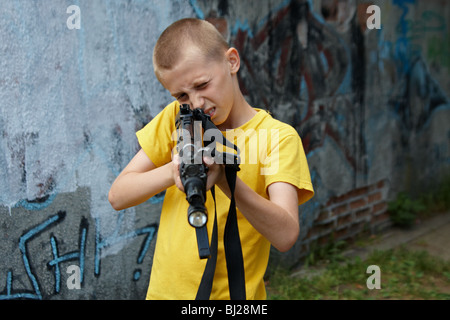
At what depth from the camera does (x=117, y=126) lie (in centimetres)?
286

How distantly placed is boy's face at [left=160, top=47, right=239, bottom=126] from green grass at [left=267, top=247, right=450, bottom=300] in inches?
86.1

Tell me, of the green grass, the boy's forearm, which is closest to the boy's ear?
the boy's forearm

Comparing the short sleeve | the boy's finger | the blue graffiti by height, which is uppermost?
the short sleeve

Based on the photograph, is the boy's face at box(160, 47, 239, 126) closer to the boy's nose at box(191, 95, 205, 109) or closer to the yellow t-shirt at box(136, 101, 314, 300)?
the boy's nose at box(191, 95, 205, 109)

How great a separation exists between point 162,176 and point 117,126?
1434mm

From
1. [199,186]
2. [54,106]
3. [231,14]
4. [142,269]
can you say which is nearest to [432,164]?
[231,14]

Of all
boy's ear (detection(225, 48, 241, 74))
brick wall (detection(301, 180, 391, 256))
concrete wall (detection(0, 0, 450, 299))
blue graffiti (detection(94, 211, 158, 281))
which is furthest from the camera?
brick wall (detection(301, 180, 391, 256))

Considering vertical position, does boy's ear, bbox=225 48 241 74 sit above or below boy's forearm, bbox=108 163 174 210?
above

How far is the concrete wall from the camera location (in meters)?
2.55

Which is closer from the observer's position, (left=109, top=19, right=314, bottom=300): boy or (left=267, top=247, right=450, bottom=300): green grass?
(left=109, top=19, right=314, bottom=300): boy

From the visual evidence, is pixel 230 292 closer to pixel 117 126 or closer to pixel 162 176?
pixel 162 176

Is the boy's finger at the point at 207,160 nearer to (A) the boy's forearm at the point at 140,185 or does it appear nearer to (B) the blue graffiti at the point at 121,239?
(A) the boy's forearm at the point at 140,185

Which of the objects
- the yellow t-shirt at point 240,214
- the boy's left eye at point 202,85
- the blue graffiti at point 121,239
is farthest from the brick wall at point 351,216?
the boy's left eye at point 202,85

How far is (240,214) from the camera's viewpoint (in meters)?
1.66
